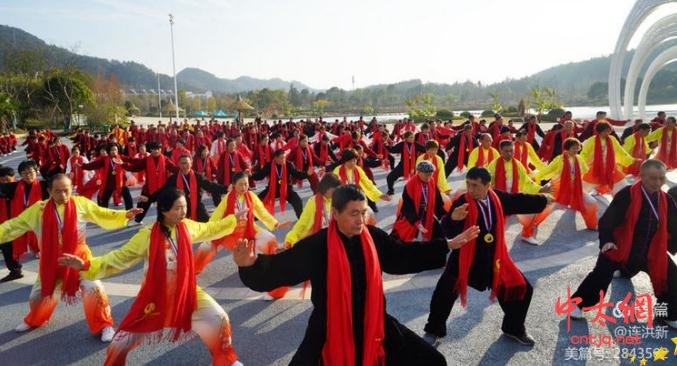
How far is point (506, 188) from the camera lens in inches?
264

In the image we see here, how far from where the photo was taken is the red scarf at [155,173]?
27.4ft

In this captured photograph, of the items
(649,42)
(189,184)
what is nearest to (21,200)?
(189,184)

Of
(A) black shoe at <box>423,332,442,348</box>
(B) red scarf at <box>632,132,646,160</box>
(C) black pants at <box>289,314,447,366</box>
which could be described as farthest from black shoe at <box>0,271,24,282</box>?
(B) red scarf at <box>632,132,646,160</box>

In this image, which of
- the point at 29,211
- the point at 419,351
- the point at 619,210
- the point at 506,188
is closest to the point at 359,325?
the point at 419,351

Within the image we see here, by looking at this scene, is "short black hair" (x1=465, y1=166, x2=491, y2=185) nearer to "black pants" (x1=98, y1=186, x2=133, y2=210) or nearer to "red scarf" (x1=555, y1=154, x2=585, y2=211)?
"red scarf" (x1=555, y1=154, x2=585, y2=211)

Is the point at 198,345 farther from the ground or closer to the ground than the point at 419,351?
closer to the ground

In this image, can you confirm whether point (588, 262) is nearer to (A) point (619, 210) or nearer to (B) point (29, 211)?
(A) point (619, 210)

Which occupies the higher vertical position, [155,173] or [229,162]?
[229,162]

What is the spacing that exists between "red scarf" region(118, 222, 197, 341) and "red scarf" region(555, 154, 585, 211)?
19.4 ft

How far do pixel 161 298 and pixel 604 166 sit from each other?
7677 mm

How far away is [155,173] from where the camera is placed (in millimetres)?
8391

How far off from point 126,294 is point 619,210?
5.18 meters

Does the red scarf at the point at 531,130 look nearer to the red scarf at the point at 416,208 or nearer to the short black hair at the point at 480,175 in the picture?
the red scarf at the point at 416,208

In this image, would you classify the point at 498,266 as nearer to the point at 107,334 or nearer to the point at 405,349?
the point at 405,349
